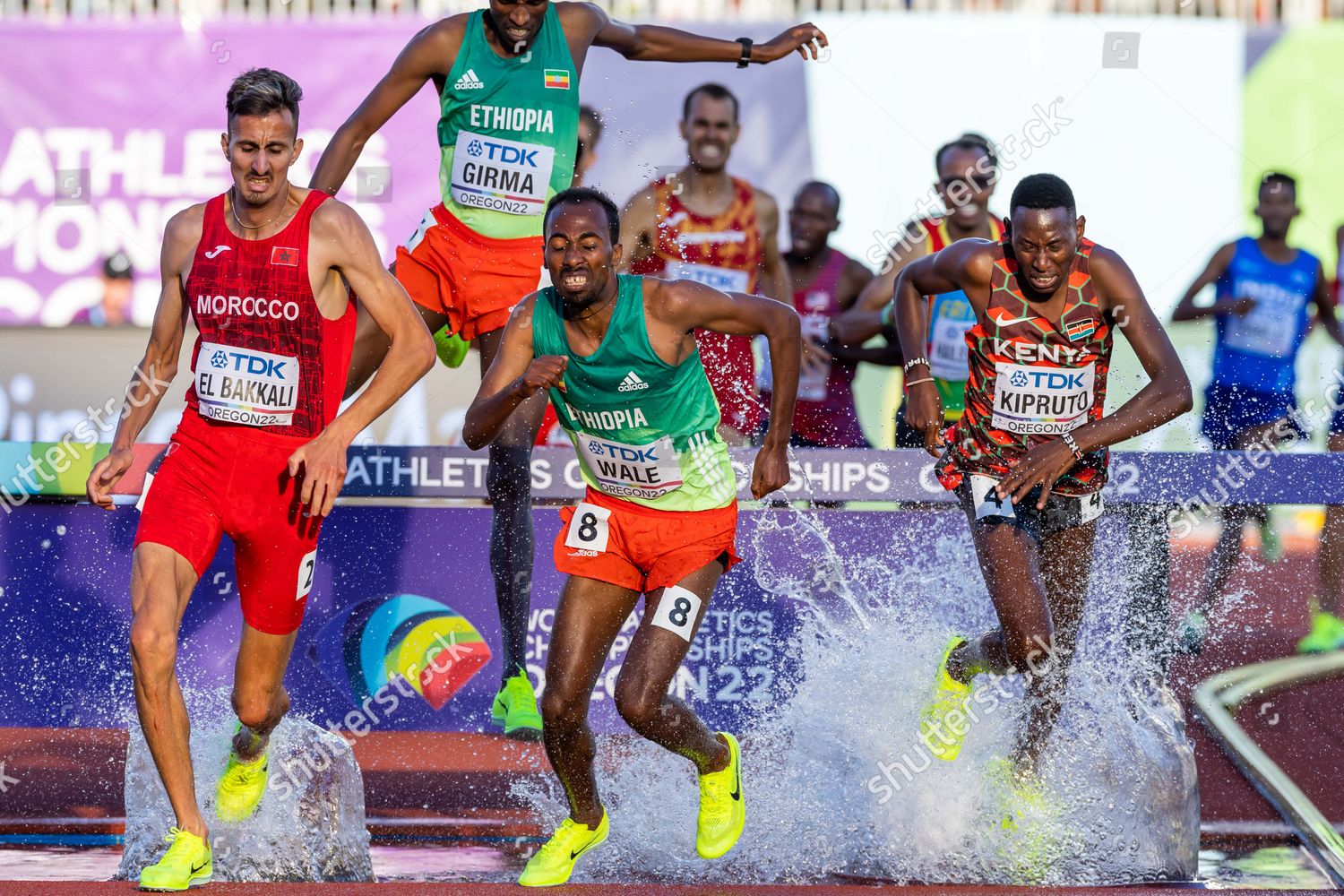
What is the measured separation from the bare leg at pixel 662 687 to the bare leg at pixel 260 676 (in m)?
1.12

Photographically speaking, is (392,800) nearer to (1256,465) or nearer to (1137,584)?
(1137,584)

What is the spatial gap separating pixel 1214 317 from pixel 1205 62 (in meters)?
2.50

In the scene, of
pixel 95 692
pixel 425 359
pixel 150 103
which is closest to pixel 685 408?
pixel 425 359

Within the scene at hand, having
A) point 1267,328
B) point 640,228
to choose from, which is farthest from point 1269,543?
point 640,228

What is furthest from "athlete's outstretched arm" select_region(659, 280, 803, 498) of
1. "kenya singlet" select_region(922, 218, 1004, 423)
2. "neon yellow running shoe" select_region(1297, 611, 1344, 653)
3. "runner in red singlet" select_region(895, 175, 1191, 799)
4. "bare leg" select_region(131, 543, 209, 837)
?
"neon yellow running shoe" select_region(1297, 611, 1344, 653)

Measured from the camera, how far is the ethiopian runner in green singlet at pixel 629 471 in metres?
5.12

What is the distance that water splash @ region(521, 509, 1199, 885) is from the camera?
5773 millimetres

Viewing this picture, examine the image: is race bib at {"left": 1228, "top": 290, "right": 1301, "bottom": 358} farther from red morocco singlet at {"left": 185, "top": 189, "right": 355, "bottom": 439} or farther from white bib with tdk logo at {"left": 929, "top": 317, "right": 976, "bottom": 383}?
red morocco singlet at {"left": 185, "top": 189, "right": 355, "bottom": 439}

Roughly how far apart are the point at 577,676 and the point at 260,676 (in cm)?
108

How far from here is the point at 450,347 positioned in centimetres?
673

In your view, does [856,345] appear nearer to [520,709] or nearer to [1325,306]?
[520,709]

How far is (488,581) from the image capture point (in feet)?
25.0

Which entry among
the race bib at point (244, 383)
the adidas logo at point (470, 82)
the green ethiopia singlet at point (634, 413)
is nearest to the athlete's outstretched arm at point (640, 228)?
the adidas logo at point (470, 82)

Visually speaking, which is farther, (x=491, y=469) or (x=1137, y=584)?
(x=1137, y=584)
